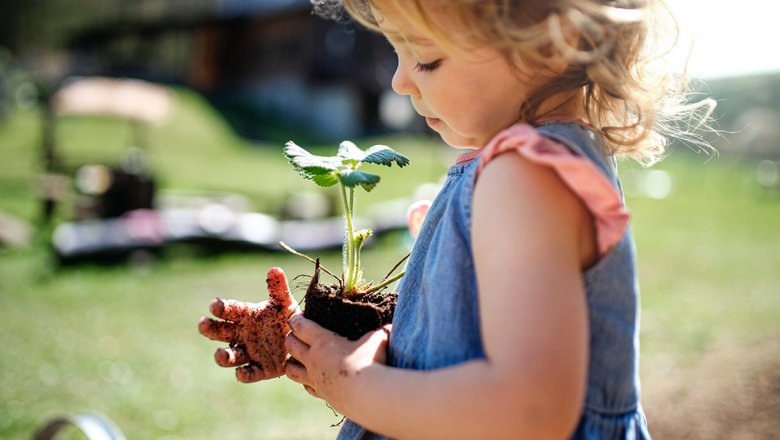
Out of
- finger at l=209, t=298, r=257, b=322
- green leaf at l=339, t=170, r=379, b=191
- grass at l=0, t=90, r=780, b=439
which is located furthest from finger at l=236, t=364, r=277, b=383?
grass at l=0, t=90, r=780, b=439

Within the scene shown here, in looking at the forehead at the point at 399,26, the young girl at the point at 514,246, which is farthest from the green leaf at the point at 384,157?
the forehead at the point at 399,26

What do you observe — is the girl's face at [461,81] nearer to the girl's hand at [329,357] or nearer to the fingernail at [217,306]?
the girl's hand at [329,357]

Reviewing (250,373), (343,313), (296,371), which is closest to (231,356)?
(250,373)

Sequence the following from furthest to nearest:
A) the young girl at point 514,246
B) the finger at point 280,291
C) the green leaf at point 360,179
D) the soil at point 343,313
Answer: the finger at point 280,291 → the soil at point 343,313 → the green leaf at point 360,179 → the young girl at point 514,246

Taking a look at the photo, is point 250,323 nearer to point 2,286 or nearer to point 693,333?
point 693,333

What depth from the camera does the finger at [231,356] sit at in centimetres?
146

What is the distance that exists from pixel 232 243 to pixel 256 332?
9.22m

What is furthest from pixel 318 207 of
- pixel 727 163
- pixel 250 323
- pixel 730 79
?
pixel 730 79

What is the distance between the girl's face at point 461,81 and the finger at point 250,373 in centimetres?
66

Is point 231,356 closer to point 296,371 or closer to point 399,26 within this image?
point 296,371

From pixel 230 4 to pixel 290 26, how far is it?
16.2 ft

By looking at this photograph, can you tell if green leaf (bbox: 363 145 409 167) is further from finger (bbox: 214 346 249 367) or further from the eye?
finger (bbox: 214 346 249 367)

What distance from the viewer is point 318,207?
1258 cm

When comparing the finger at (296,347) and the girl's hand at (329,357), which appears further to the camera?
the finger at (296,347)
